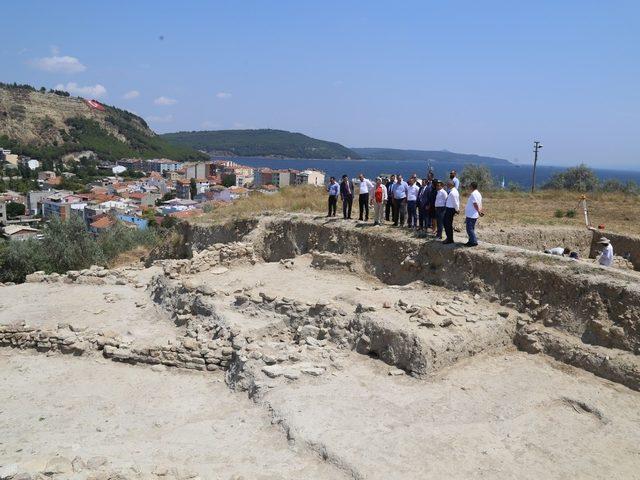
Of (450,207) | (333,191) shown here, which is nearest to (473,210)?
(450,207)

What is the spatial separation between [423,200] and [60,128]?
13519cm

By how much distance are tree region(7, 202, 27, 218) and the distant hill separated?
46.3m

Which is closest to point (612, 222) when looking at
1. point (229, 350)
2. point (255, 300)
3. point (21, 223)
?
point (255, 300)

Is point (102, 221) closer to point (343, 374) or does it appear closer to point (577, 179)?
point (577, 179)

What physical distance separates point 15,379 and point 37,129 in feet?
445

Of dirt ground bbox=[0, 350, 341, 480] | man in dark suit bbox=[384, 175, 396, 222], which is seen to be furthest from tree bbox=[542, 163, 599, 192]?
dirt ground bbox=[0, 350, 341, 480]

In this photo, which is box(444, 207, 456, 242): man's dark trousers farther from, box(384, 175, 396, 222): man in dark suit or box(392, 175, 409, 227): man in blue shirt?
box(384, 175, 396, 222): man in dark suit

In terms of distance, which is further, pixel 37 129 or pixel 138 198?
pixel 37 129

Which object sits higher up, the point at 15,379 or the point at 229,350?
the point at 229,350

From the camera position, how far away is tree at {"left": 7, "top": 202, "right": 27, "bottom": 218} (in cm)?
7506

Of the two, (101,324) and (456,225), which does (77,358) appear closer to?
(101,324)

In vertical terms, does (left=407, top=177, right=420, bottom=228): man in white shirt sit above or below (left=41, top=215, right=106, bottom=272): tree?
above

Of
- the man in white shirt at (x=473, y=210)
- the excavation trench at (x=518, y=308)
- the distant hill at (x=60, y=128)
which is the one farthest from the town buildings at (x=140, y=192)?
the man in white shirt at (x=473, y=210)

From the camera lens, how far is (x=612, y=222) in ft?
66.1
